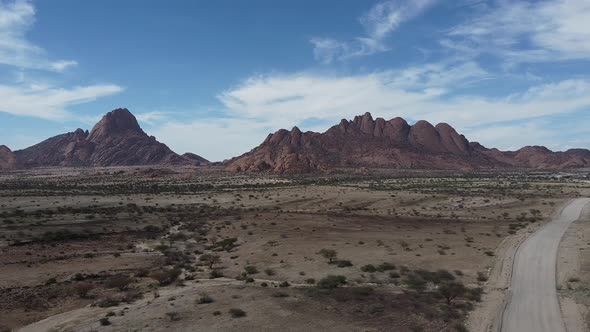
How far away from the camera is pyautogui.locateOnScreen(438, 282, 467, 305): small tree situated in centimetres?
2194

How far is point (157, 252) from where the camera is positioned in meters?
34.0

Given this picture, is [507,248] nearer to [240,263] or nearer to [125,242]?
[240,263]

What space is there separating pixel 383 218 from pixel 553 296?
1185 inches

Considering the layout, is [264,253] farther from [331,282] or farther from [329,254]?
[331,282]

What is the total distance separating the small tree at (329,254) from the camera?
102 ft

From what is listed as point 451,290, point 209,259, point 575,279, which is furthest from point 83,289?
point 575,279

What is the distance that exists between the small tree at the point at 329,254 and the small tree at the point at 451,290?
8396 millimetres

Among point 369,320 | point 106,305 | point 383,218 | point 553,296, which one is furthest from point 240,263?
point 383,218

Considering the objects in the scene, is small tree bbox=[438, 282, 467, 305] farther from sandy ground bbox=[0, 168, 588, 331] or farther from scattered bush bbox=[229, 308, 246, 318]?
scattered bush bbox=[229, 308, 246, 318]

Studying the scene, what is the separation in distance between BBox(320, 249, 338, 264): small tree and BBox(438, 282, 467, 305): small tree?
840 cm

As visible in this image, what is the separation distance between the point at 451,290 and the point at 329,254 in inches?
419

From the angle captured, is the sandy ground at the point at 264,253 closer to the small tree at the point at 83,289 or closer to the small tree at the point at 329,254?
the small tree at the point at 83,289

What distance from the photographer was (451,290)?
74.6 ft

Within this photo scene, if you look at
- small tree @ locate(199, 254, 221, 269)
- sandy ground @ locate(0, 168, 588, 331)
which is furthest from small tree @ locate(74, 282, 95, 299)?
small tree @ locate(199, 254, 221, 269)
